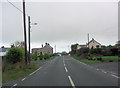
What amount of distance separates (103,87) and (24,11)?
16.6m

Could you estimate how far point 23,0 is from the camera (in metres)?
22.4

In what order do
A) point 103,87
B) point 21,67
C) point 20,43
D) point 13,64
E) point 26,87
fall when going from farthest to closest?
point 20,43, point 13,64, point 21,67, point 26,87, point 103,87

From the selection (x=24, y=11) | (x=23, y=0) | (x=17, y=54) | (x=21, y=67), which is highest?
(x=23, y=0)

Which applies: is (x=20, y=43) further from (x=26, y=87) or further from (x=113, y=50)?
(x=26, y=87)

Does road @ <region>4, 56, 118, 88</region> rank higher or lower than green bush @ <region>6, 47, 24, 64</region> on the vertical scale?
lower

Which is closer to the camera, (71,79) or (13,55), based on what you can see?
(71,79)

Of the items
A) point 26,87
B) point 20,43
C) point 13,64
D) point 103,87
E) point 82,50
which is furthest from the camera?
point 20,43

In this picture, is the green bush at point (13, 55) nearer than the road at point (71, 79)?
No

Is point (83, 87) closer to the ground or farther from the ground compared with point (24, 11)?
closer to the ground

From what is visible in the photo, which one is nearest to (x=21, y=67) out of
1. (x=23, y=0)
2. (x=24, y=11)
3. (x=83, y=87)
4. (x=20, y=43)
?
(x=24, y=11)

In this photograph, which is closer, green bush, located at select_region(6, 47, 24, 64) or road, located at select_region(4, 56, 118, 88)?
road, located at select_region(4, 56, 118, 88)

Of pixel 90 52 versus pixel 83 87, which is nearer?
pixel 83 87

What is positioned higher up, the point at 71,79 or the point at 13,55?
the point at 13,55

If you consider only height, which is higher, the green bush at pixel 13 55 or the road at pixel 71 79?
the green bush at pixel 13 55
